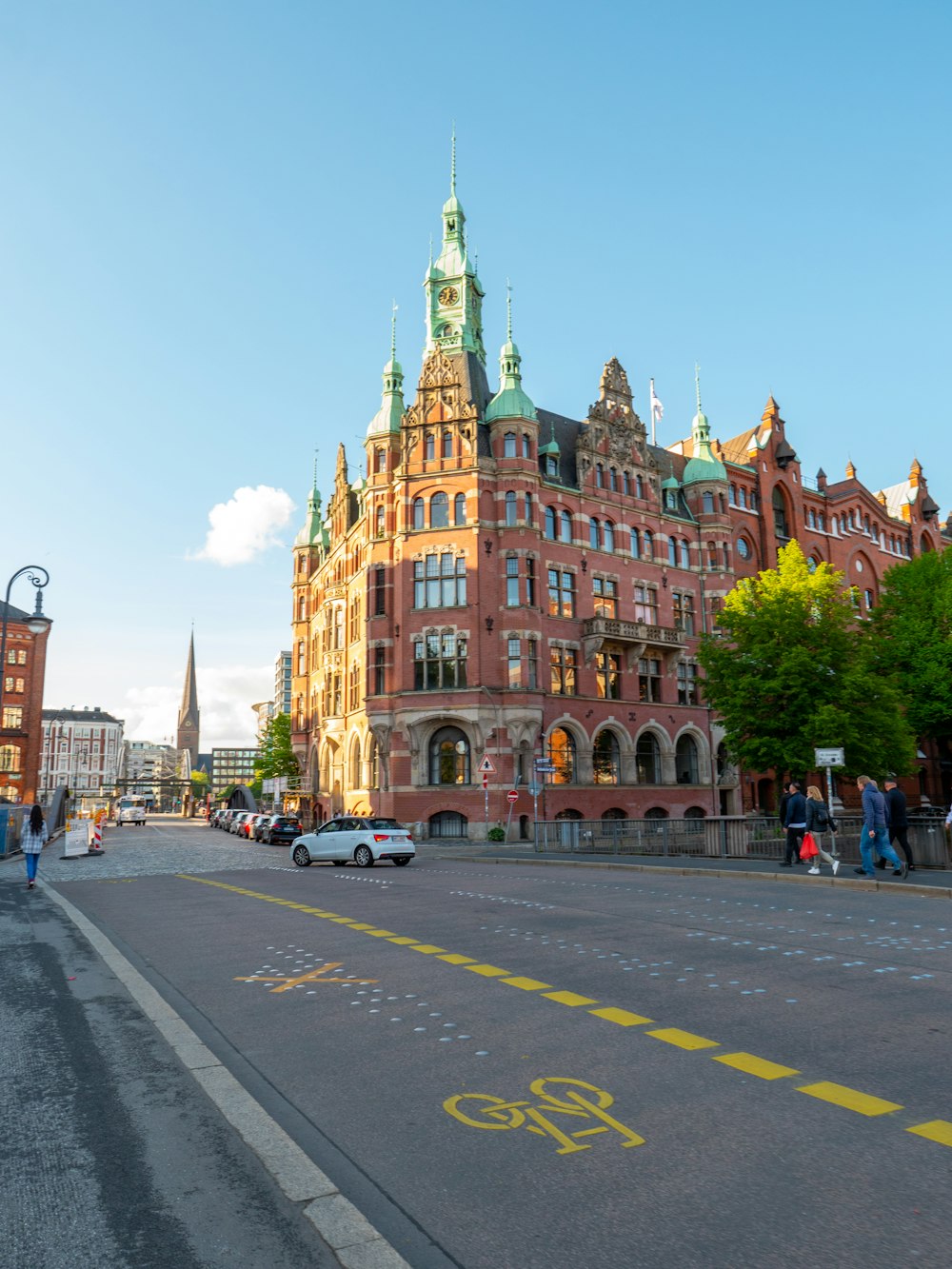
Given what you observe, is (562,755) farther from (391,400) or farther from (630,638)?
(391,400)

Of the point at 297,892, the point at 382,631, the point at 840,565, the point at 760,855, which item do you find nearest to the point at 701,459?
the point at 840,565

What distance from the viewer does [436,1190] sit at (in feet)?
13.6

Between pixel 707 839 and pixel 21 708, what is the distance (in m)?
64.7

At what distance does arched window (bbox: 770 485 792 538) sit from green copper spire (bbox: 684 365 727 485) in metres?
6.20

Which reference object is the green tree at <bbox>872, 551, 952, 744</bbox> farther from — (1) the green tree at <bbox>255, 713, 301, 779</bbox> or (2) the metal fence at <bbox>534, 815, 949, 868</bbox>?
(1) the green tree at <bbox>255, 713, 301, 779</bbox>

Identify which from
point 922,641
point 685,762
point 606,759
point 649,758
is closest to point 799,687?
point 606,759

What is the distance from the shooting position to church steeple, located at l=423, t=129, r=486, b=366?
5403 centimetres

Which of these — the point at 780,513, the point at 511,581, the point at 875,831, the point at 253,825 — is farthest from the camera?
the point at 780,513

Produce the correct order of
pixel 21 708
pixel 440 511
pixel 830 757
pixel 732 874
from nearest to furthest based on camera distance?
pixel 732 874, pixel 830 757, pixel 440 511, pixel 21 708

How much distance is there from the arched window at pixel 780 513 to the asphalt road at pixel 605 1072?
52.4 meters

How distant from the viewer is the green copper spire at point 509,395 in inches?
1855

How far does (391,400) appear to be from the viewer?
51719 millimetres

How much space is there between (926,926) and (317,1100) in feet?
30.9

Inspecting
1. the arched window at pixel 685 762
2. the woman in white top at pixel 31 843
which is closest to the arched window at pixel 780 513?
the arched window at pixel 685 762
